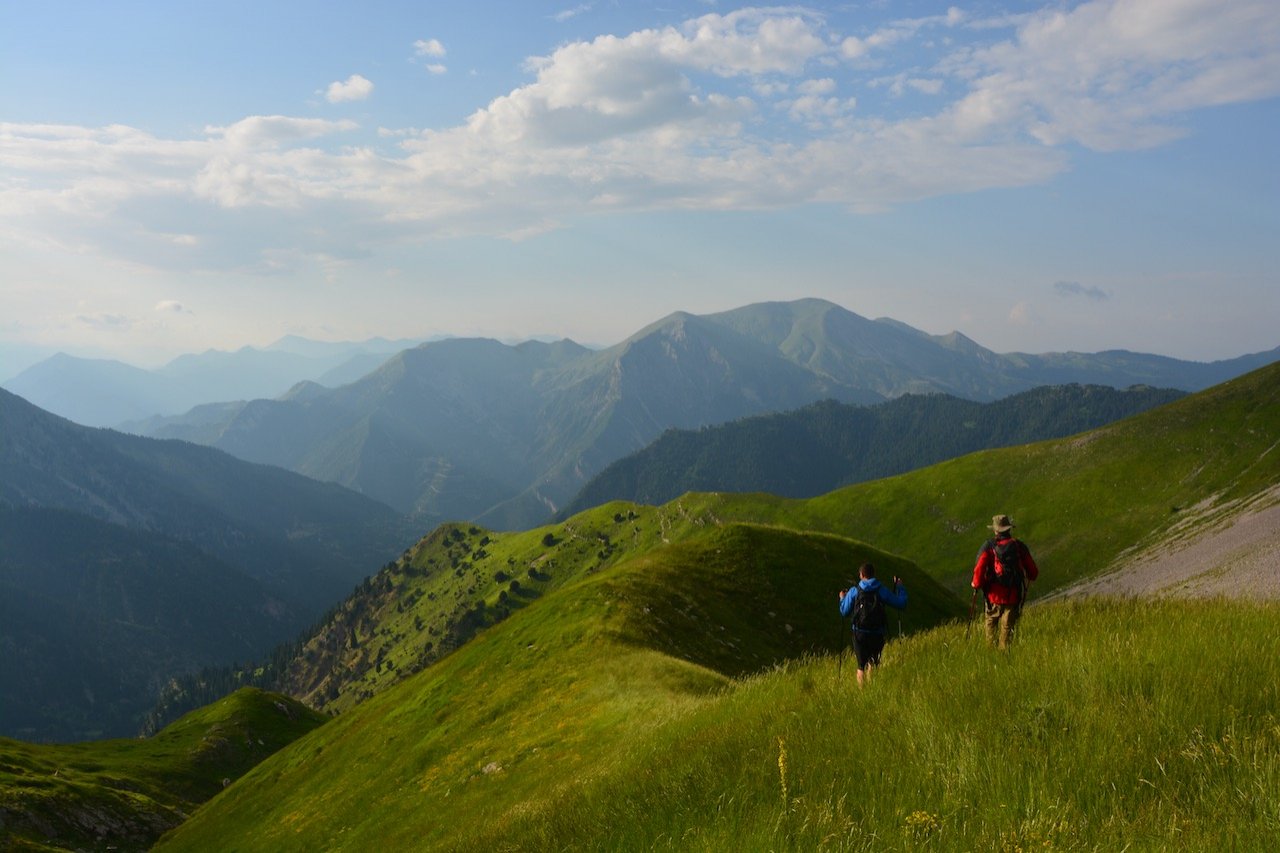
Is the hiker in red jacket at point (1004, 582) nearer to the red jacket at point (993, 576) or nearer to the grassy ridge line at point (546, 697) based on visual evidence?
the red jacket at point (993, 576)

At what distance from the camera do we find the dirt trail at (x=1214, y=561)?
6994cm

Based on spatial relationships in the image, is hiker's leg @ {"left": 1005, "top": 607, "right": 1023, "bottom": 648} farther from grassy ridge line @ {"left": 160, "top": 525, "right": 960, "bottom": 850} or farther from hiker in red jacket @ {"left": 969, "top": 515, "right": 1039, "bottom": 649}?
grassy ridge line @ {"left": 160, "top": 525, "right": 960, "bottom": 850}

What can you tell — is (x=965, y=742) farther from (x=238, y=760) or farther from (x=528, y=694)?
(x=238, y=760)

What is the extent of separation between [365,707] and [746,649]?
31904mm

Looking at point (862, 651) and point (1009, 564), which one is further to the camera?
point (862, 651)

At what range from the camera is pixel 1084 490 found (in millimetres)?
151500

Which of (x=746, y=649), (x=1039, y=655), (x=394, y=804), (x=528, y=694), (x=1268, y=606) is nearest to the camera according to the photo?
(x=1039, y=655)

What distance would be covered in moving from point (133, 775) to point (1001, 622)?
123663 mm

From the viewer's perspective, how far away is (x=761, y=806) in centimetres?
689

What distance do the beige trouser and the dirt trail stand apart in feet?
214

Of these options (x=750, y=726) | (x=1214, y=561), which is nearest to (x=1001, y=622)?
(x=750, y=726)

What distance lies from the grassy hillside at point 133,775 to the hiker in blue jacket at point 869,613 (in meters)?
63.1

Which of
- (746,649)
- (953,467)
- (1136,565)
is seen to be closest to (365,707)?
(746,649)

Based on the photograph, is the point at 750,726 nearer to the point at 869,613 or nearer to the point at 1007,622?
the point at 1007,622
